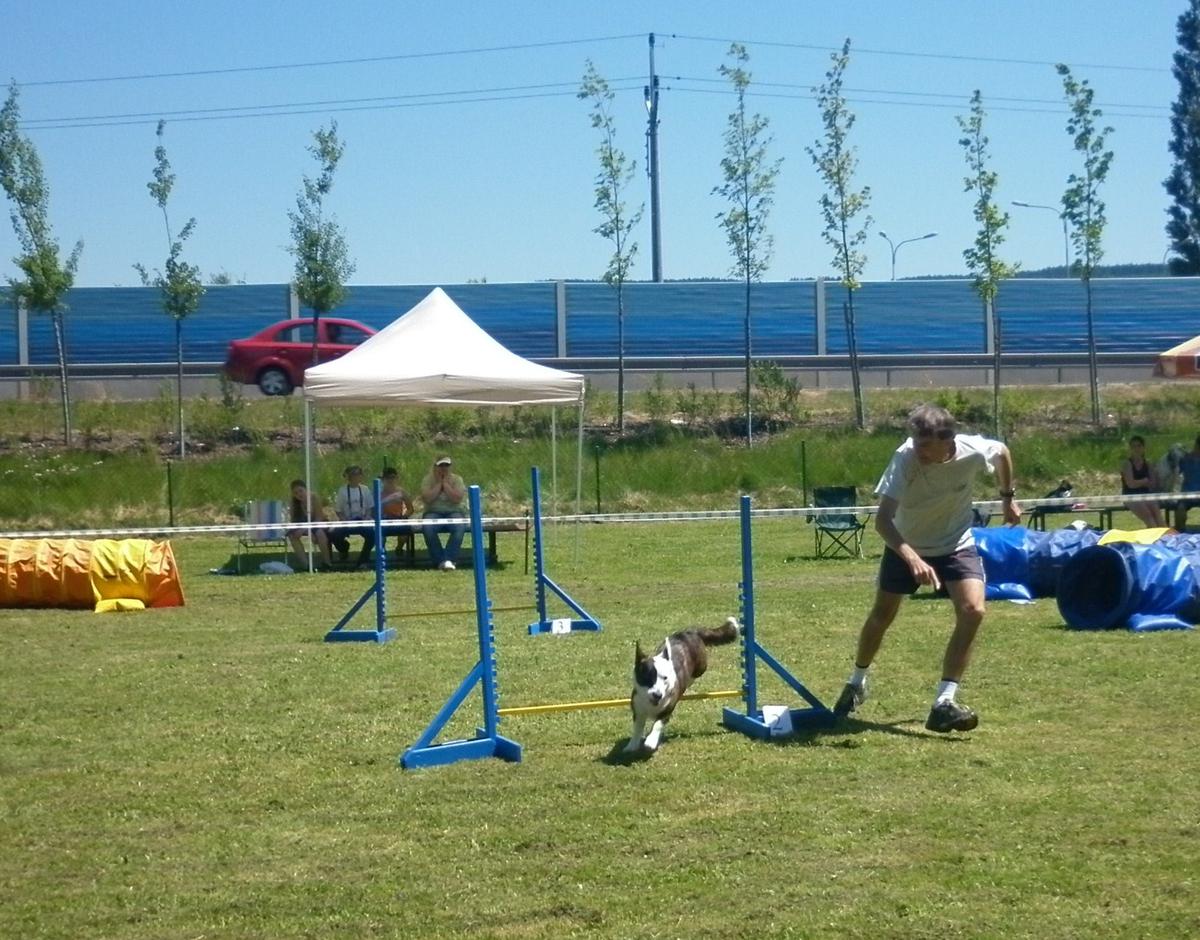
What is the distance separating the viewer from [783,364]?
42375 mm

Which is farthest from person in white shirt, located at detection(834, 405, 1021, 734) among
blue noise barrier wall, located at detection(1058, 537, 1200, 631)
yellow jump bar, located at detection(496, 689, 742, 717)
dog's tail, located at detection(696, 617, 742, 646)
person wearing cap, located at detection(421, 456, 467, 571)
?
person wearing cap, located at detection(421, 456, 467, 571)

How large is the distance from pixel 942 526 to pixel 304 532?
12.7 m

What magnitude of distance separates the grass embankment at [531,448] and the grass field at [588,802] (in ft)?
45.3

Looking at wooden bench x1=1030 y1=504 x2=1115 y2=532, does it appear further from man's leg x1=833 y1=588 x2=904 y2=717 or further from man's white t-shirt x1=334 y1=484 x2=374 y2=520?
man's leg x1=833 y1=588 x2=904 y2=717

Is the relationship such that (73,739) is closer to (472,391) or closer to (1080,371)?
(472,391)

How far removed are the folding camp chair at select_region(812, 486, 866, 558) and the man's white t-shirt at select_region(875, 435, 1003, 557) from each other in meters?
9.99

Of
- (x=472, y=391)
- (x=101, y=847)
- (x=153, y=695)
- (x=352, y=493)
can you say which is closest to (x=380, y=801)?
(x=101, y=847)

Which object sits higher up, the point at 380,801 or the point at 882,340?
the point at 882,340

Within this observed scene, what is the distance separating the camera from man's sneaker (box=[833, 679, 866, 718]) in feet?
26.0

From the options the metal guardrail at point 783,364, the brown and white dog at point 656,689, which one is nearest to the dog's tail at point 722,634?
the brown and white dog at point 656,689

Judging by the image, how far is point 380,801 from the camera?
259 inches

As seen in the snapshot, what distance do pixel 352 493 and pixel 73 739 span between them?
Answer: 11012 millimetres

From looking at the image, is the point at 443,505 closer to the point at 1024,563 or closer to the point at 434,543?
the point at 434,543

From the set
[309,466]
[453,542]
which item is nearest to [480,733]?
[453,542]
